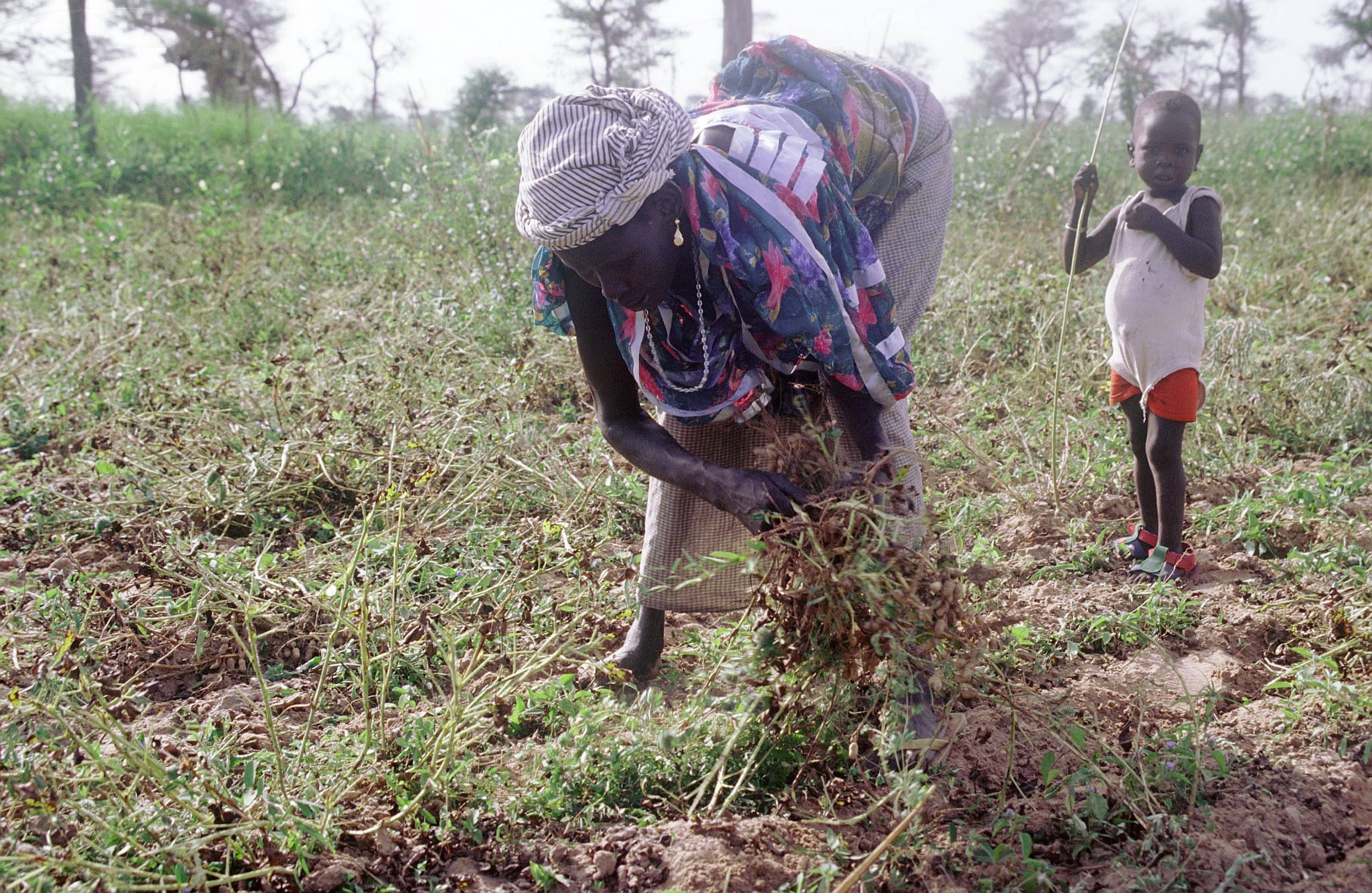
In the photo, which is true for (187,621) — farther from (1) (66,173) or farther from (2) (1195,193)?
(1) (66,173)

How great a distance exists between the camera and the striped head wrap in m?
1.61

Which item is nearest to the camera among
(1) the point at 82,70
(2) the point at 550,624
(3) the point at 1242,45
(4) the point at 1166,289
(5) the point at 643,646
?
(5) the point at 643,646

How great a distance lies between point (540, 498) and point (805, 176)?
5.59ft

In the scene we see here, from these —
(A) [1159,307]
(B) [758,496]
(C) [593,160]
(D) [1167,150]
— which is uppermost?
(D) [1167,150]

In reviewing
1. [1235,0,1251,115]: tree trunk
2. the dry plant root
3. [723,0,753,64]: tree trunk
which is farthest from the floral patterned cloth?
[1235,0,1251,115]: tree trunk

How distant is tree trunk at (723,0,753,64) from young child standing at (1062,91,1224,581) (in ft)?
14.0

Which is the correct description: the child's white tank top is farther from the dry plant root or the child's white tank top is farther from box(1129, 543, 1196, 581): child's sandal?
the dry plant root

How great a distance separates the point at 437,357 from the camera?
3963 mm

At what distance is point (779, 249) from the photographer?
67.0 inches

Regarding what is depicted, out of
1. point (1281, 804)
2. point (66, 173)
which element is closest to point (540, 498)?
point (1281, 804)

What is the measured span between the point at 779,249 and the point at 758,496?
0.41 metres

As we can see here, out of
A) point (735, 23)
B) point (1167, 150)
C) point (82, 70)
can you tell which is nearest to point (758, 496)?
point (1167, 150)

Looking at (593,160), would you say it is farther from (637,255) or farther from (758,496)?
(758,496)

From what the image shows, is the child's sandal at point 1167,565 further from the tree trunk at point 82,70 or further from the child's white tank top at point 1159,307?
the tree trunk at point 82,70
